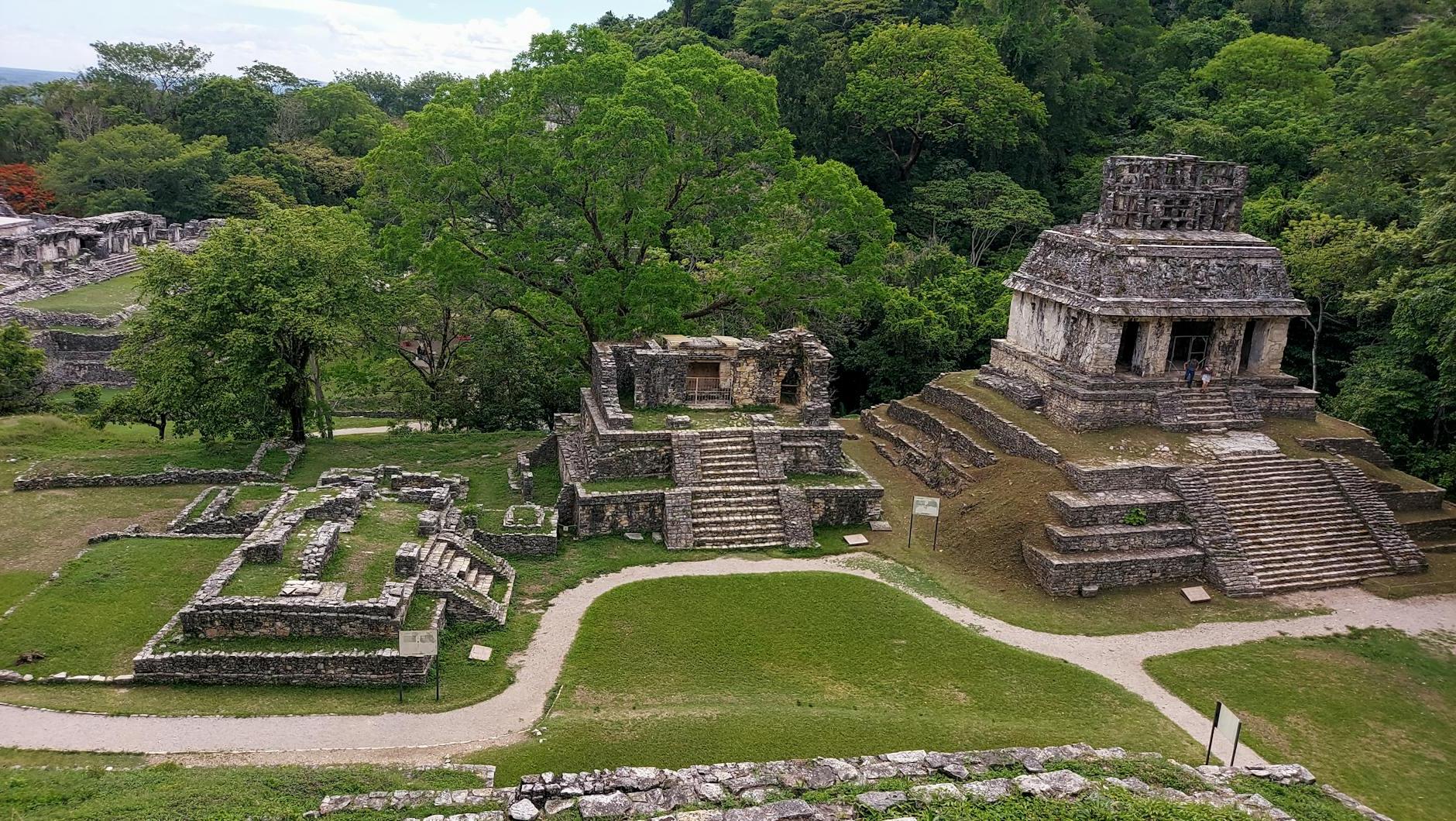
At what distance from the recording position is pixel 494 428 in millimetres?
27625

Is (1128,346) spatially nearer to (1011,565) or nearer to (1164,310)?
(1164,310)

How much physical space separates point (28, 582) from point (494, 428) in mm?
12984

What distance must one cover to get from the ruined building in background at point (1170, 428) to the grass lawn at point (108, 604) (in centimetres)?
1547

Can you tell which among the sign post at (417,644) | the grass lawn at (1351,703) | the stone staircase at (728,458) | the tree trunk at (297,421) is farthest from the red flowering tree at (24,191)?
the grass lawn at (1351,703)

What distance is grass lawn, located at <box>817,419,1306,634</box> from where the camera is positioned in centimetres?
1755

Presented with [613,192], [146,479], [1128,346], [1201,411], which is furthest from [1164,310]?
[146,479]

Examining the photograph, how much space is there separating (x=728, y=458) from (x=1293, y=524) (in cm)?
1232

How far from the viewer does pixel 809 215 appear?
2938cm

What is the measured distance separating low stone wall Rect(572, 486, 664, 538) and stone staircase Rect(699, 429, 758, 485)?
4.54 ft

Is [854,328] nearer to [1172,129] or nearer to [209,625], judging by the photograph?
[1172,129]

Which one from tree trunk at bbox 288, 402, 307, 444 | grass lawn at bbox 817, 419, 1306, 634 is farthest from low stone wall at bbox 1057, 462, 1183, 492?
tree trunk at bbox 288, 402, 307, 444

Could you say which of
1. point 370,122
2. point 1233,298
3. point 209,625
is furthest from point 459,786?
point 370,122

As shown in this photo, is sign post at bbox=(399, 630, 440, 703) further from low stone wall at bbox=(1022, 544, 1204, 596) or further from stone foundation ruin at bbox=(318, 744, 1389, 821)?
low stone wall at bbox=(1022, 544, 1204, 596)

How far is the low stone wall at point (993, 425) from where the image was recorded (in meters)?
21.4
